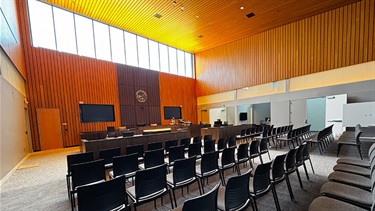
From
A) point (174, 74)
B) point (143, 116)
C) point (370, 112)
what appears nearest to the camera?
point (370, 112)

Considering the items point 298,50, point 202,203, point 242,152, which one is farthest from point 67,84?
point 298,50

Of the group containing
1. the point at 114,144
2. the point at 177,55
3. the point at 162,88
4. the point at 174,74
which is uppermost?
the point at 177,55

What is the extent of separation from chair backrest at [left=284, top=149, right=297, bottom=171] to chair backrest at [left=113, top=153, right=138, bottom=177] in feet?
8.65

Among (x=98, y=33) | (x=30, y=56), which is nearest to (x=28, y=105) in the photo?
(x=30, y=56)

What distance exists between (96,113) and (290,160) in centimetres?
1025

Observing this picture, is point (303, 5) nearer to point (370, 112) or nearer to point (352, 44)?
point (352, 44)

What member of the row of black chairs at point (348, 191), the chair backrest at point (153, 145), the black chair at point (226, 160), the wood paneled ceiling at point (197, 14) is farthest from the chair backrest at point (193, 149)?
the wood paneled ceiling at point (197, 14)

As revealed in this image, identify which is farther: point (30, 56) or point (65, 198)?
point (30, 56)

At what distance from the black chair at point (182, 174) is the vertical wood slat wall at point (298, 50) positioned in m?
10.3

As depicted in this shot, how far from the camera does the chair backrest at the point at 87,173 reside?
91.7 inches

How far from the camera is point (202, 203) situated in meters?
Result: 1.30

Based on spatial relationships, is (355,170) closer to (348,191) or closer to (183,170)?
(348,191)

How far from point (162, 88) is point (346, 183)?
39.6ft

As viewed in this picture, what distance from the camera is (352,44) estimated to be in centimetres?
784
